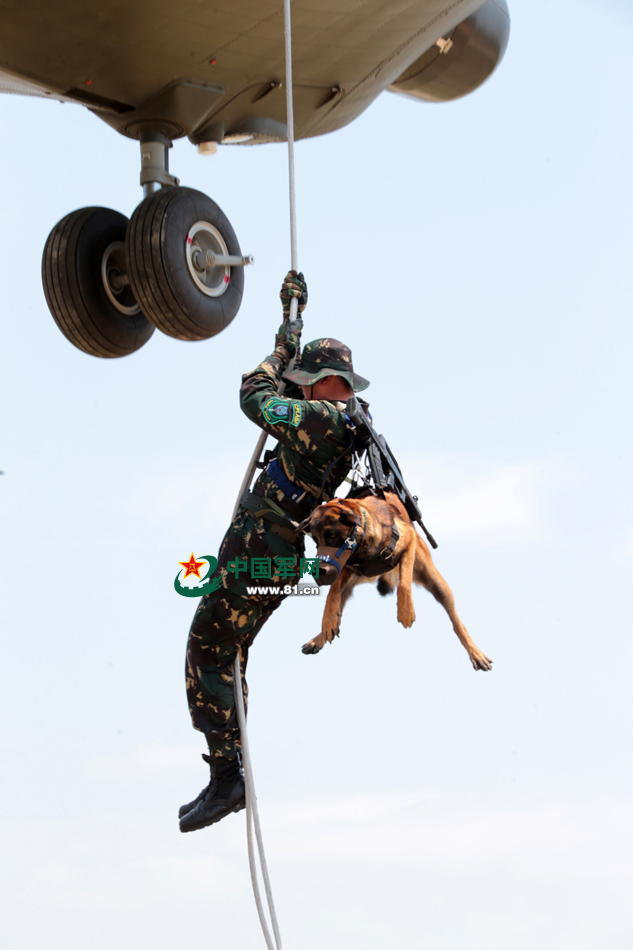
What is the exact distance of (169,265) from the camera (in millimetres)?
7590

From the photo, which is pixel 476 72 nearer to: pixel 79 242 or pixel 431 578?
pixel 79 242

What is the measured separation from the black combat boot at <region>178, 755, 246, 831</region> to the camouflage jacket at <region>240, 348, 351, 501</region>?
1.47 meters

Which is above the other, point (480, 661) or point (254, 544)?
point (254, 544)

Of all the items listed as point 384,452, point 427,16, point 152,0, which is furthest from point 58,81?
point 384,452

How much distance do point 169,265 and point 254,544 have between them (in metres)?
2.68

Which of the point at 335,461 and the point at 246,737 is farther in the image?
the point at 246,737

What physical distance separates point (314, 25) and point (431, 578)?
4.08m

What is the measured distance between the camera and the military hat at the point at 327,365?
17.1ft

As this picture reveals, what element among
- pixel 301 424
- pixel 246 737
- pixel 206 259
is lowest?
pixel 246 737

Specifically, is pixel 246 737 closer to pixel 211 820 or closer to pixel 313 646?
pixel 211 820

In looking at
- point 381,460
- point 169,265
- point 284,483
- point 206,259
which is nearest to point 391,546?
point 381,460

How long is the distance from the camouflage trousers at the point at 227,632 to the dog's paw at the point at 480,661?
1040 millimetres

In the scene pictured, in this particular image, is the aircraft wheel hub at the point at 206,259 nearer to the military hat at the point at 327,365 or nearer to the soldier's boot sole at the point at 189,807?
the military hat at the point at 327,365

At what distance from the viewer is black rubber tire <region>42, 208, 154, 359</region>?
802cm
